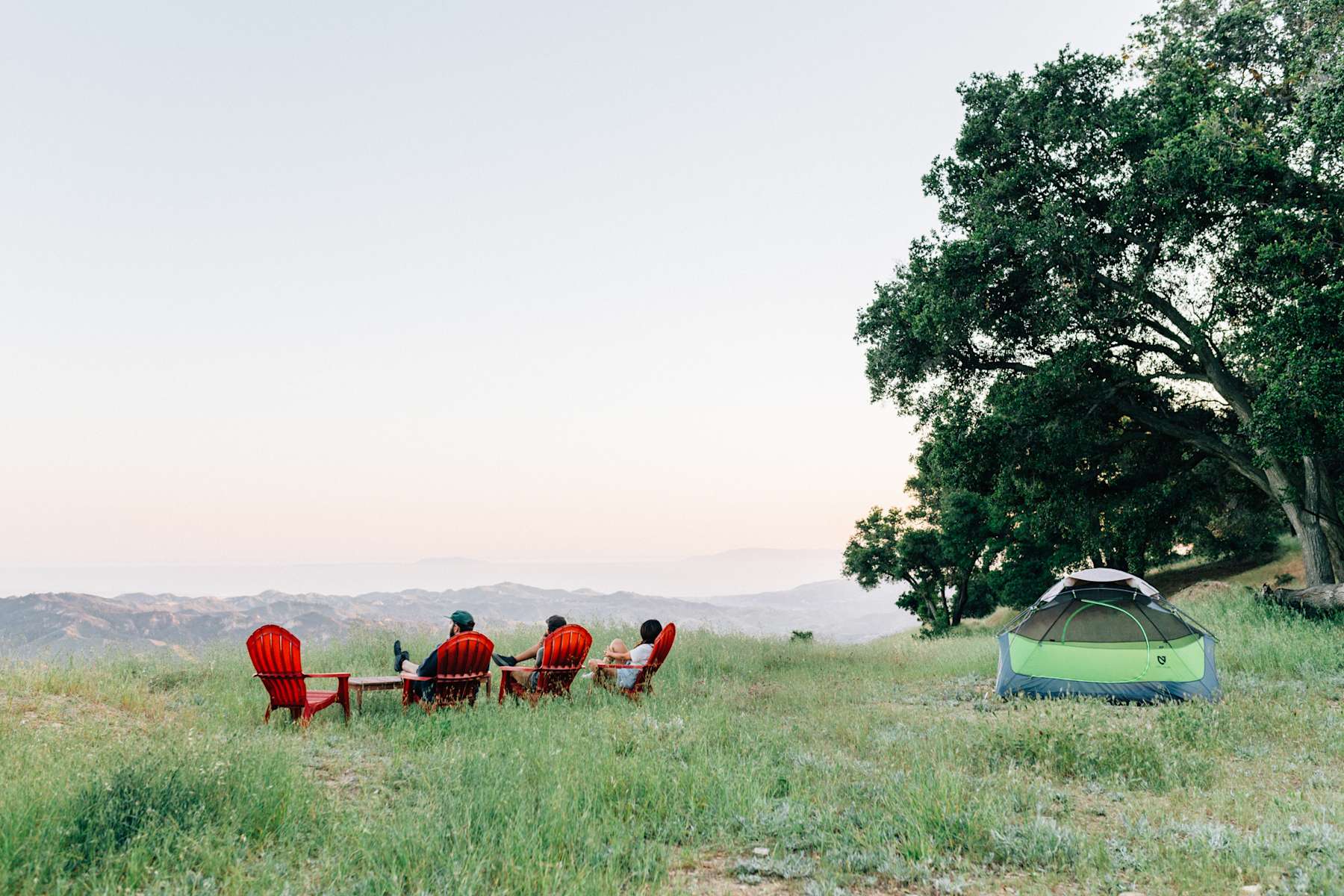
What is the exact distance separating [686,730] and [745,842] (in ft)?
8.80

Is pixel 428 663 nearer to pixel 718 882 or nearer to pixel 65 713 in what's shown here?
pixel 65 713

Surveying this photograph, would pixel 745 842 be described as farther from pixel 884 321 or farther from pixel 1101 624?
pixel 884 321

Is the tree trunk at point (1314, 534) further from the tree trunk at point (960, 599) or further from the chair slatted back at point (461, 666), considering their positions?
the tree trunk at point (960, 599)

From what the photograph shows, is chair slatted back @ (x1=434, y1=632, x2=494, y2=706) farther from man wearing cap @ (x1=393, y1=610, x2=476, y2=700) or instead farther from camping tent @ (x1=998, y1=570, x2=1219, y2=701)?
camping tent @ (x1=998, y1=570, x2=1219, y2=701)

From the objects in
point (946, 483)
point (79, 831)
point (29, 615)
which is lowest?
point (29, 615)

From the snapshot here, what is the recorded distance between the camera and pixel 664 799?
212 inches

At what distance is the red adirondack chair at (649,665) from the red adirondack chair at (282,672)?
3.42 m

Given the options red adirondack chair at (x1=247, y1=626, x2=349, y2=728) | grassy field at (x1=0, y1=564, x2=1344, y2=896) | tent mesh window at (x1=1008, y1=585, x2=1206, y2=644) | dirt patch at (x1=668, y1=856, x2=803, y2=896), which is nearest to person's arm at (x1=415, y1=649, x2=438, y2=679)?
grassy field at (x1=0, y1=564, x2=1344, y2=896)

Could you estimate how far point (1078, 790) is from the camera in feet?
20.3

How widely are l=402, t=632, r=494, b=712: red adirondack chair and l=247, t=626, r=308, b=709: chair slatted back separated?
3.80 feet

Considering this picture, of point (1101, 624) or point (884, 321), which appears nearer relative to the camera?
point (1101, 624)

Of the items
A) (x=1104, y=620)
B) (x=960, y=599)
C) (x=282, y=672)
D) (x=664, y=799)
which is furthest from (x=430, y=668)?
(x=960, y=599)

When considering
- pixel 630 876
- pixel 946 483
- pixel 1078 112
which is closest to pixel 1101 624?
pixel 630 876

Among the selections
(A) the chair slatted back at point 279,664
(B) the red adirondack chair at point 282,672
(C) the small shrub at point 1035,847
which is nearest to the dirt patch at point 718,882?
(C) the small shrub at point 1035,847
